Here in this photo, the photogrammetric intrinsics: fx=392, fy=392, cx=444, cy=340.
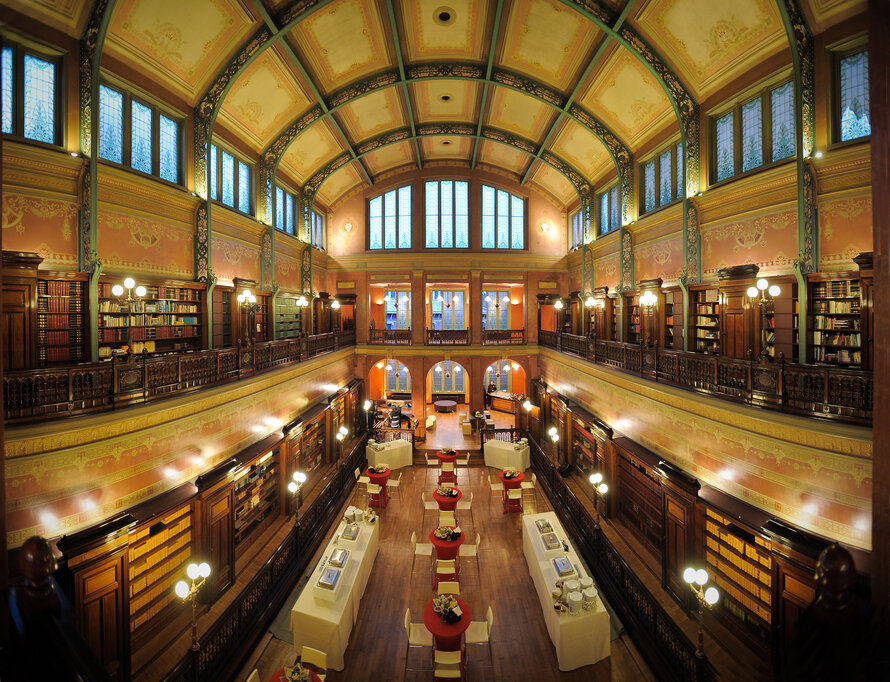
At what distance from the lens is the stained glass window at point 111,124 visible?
788 centimetres

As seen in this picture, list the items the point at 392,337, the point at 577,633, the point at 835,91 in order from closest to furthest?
the point at 577,633 < the point at 835,91 < the point at 392,337

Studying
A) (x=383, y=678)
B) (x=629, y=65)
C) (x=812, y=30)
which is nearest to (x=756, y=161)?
(x=812, y=30)

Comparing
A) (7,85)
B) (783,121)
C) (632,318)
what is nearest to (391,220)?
(632,318)

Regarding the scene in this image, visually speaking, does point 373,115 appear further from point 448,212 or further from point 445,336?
point 445,336

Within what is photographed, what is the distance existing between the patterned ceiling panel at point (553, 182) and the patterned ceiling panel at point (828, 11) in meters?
9.87

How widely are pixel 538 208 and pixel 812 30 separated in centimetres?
→ 1243

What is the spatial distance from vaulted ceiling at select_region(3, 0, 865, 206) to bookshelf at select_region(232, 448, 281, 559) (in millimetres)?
9242

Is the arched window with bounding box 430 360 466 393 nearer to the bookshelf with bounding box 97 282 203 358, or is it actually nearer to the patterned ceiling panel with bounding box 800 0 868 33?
the bookshelf with bounding box 97 282 203 358

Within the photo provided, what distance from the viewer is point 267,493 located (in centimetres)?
1032

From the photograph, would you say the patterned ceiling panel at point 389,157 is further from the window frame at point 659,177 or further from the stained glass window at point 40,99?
the stained glass window at point 40,99

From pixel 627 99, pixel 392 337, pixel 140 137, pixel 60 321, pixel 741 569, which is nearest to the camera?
pixel 741 569

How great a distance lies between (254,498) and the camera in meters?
9.62

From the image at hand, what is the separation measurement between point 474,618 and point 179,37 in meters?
13.8

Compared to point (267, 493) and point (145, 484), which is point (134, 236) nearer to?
point (145, 484)
